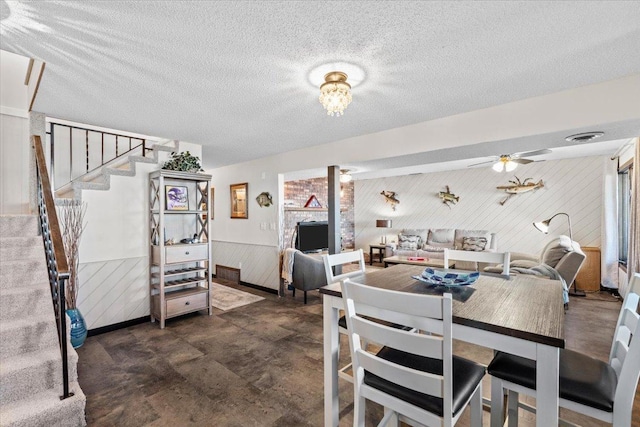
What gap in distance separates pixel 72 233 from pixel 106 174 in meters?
0.77

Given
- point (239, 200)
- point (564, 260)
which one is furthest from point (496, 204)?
point (239, 200)

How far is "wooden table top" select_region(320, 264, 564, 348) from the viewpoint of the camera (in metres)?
1.19

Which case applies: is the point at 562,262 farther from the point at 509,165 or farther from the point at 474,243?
the point at 474,243

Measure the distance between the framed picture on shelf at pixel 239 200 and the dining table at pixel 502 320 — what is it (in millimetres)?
3772

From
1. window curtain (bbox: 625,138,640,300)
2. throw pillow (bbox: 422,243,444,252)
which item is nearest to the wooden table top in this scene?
window curtain (bbox: 625,138,640,300)

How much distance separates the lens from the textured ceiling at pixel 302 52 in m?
1.49

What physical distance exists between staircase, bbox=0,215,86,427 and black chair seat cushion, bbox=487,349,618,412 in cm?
246

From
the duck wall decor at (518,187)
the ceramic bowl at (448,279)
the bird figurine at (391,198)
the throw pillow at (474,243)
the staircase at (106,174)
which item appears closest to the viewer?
the ceramic bowl at (448,279)

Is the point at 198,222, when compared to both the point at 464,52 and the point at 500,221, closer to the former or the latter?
the point at 464,52

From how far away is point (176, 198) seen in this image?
3879 mm

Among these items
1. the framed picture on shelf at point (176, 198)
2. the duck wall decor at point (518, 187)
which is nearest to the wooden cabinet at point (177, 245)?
the framed picture on shelf at point (176, 198)

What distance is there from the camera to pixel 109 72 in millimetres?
2107

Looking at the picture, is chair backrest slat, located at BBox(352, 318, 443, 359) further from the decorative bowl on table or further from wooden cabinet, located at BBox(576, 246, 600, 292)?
wooden cabinet, located at BBox(576, 246, 600, 292)

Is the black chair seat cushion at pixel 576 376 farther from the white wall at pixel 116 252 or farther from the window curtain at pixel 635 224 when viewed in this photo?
the white wall at pixel 116 252
